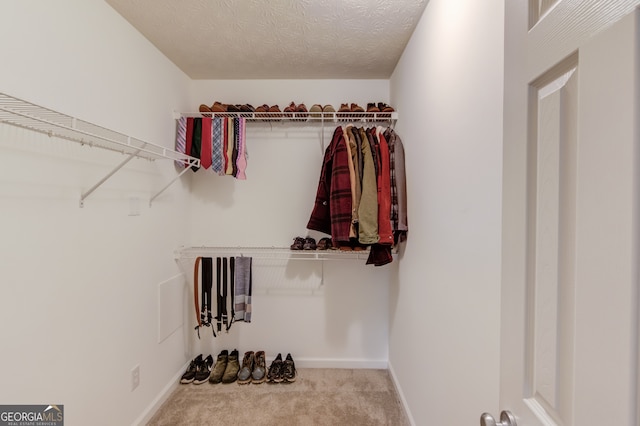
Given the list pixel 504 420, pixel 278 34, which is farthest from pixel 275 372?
pixel 278 34

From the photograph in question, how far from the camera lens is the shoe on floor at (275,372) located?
211 centimetres

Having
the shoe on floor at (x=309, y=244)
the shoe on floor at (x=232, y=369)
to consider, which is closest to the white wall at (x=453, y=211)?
the shoe on floor at (x=309, y=244)

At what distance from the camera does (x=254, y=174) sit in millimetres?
2344

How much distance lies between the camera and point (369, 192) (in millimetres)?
1780

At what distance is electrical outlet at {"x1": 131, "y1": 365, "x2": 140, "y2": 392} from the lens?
1.63 meters

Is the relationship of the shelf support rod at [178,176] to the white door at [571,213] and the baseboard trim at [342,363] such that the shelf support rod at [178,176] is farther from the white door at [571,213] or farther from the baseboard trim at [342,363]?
the white door at [571,213]

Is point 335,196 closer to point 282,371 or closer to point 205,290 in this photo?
point 205,290

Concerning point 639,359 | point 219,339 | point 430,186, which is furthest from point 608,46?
point 219,339

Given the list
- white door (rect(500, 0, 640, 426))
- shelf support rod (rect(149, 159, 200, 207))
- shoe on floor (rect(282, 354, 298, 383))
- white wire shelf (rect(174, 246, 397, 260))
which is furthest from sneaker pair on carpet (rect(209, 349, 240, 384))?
white door (rect(500, 0, 640, 426))

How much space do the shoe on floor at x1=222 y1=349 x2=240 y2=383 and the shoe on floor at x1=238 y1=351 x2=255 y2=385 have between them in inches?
1.7

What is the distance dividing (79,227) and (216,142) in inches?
40.2

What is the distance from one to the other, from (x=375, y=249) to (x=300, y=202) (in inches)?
31.8

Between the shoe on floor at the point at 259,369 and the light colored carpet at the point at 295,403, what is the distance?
1.6 inches

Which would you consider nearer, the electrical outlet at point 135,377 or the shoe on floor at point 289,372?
the electrical outlet at point 135,377
